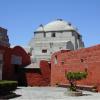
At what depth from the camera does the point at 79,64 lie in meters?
30.6

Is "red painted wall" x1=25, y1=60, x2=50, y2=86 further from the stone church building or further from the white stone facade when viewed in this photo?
the white stone facade

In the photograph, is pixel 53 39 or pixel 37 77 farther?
pixel 53 39

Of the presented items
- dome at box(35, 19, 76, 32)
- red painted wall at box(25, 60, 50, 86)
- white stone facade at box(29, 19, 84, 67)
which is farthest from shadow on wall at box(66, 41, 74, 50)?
red painted wall at box(25, 60, 50, 86)

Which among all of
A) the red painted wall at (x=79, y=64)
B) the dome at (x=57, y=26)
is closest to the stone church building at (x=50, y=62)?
the red painted wall at (x=79, y=64)

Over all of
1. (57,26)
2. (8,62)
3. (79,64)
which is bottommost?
(79,64)

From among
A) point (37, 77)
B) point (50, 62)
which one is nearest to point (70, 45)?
point (50, 62)

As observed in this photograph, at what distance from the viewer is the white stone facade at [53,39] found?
193ft

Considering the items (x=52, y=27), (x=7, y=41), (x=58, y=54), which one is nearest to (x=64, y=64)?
(x=58, y=54)

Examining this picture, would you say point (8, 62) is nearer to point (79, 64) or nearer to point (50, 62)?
point (50, 62)

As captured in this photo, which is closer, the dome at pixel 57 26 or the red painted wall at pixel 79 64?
the red painted wall at pixel 79 64

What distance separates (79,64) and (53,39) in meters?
30.9

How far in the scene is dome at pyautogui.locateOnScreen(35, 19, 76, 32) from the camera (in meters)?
61.5

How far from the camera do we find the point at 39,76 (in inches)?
1501

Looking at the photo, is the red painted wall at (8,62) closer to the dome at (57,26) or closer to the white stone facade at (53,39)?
the white stone facade at (53,39)
